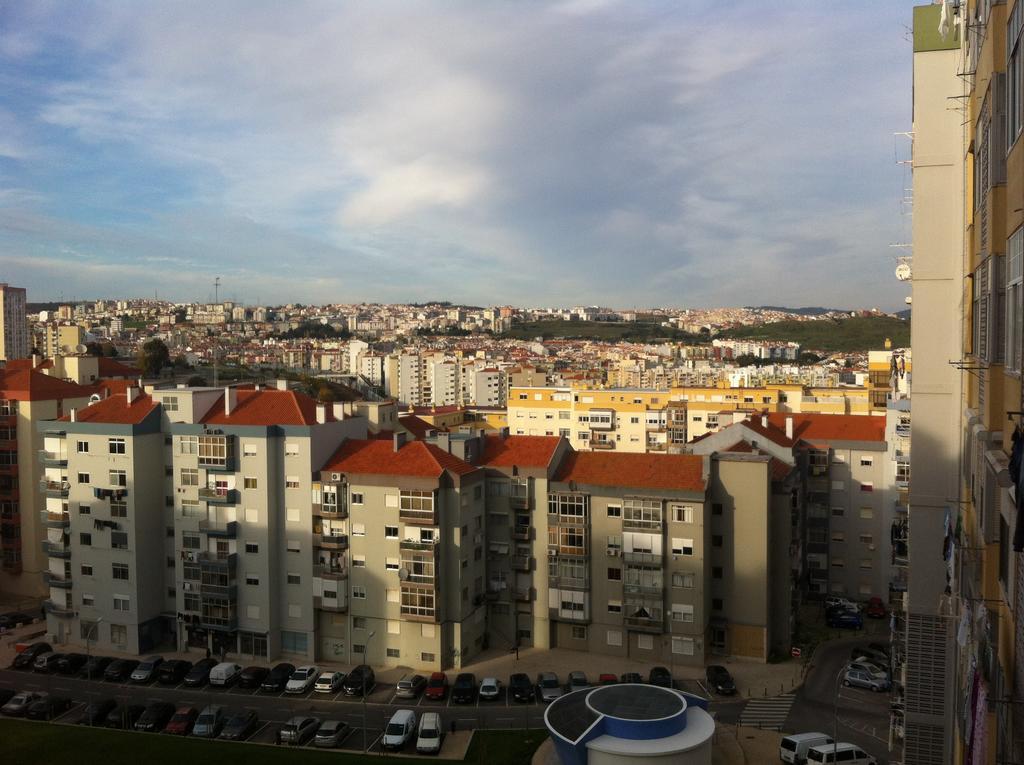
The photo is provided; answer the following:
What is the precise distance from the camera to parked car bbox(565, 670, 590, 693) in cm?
2895

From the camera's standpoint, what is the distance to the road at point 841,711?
25.9 m

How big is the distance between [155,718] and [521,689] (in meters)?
12.1

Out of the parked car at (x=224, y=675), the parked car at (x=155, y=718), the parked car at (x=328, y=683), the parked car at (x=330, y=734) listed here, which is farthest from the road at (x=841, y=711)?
the parked car at (x=155, y=718)

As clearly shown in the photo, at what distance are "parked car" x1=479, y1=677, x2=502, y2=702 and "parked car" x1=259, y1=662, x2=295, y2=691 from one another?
7180 millimetres

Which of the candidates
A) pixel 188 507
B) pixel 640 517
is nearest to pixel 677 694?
pixel 640 517

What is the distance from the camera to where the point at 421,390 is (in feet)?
403

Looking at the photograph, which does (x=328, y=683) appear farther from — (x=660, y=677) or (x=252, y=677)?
(x=660, y=677)

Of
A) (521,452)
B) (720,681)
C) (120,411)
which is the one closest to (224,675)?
(120,411)

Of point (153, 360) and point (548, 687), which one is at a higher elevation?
point (153, 360)

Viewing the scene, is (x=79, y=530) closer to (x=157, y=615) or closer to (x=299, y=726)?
(x=157, y=615)

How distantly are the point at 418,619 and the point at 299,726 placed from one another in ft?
20.2

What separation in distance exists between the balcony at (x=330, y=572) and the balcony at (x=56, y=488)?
11.3 m

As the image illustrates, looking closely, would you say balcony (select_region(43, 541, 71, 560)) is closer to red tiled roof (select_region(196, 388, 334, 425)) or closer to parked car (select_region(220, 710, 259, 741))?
red tiled roof (select_region(196, 388, 334, 425))

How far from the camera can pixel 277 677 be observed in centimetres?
2983
